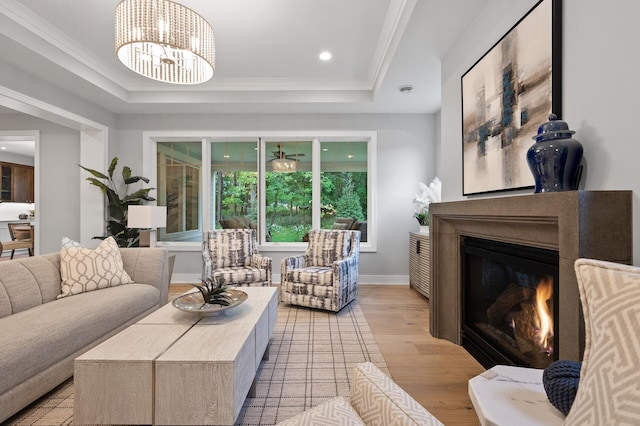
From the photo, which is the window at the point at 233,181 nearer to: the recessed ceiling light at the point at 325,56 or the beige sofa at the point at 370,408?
the recessed ceiling light at the point at 325,56

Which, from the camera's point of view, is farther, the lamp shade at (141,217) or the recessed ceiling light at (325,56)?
the lamp shade at (141,217)

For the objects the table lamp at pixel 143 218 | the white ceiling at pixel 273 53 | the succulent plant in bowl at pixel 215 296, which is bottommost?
the succulent plant in bowl at pixel 215 296

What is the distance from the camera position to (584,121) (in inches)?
52.9

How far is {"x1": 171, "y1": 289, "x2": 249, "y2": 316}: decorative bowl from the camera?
179 centimetres

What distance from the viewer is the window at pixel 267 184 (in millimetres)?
4727

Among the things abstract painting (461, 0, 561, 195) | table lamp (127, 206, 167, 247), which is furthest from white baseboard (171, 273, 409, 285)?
abstract painting (461, 0, 561, 195)

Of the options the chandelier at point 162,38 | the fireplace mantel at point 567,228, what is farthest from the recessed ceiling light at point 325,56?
the fireplace mantel at point 567,228

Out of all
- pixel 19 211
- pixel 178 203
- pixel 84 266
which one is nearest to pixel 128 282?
pixel 84 266

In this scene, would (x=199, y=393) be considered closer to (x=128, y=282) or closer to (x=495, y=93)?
(x=128, y=282)

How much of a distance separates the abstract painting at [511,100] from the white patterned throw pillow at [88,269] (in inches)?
124

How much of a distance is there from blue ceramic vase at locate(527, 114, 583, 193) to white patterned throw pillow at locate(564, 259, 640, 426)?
39.9 inches

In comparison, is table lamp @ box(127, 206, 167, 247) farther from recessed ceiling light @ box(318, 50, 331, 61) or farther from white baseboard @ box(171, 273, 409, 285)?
recessed ceiling light @ box(318, 50, 331, 61)

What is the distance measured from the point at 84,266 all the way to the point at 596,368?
3182 mm

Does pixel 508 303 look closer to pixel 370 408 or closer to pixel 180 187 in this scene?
pixel 370 408
